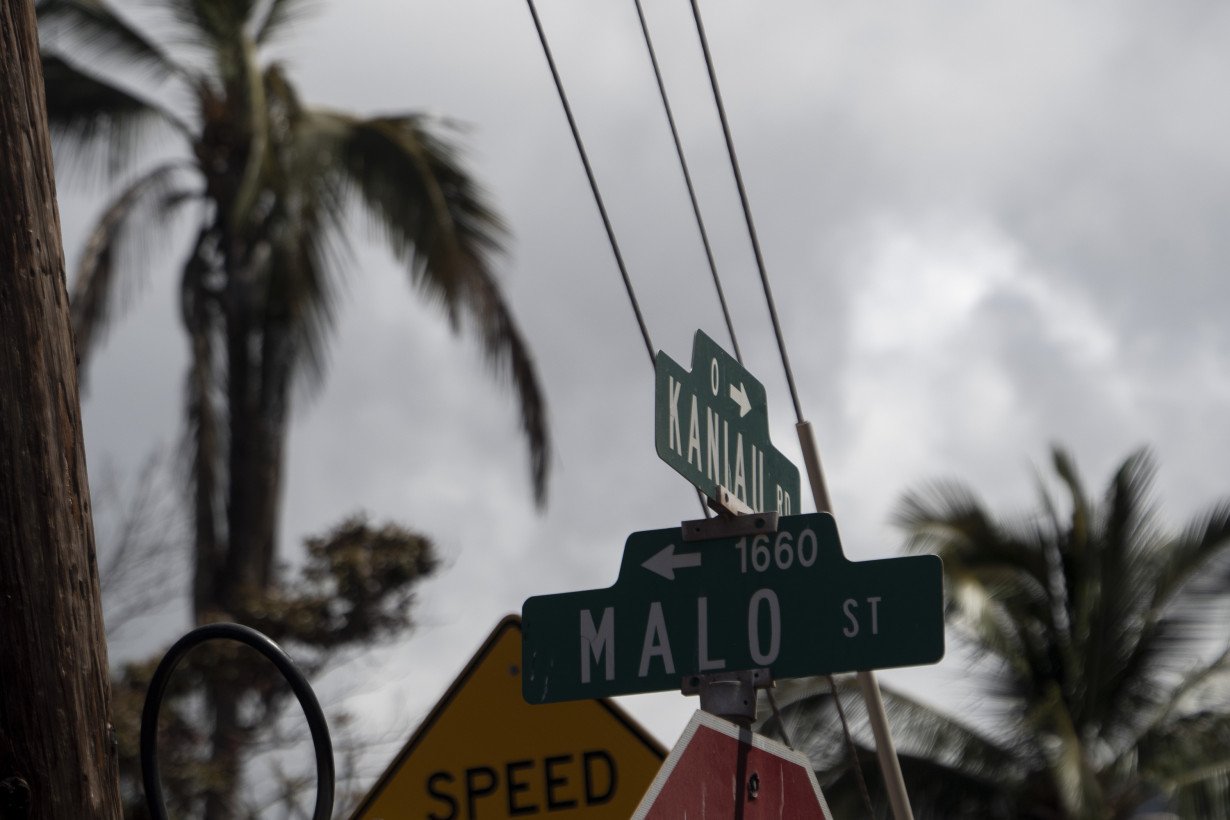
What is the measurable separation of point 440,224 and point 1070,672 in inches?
332

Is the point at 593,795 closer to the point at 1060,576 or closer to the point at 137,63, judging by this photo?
the point at 137,63

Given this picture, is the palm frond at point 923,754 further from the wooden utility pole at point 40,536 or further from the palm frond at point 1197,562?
the wooden utility pole at point 40,536

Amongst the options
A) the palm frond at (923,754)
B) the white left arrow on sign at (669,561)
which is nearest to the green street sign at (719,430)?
the white left arrow on sign at (669,561)

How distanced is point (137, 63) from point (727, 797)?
466 inches

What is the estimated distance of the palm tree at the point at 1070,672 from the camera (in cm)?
1702

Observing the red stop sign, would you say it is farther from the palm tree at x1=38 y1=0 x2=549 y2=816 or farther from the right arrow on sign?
the palm tree at x1=38 y1=0 x2=549 y2=816

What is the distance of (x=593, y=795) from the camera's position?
416 cm

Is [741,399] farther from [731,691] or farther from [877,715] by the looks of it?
[877,715]

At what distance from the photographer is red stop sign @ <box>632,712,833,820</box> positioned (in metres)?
3.19

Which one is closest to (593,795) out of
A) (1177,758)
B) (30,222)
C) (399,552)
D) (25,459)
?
(25,459)

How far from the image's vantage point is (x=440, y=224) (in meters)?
13.1

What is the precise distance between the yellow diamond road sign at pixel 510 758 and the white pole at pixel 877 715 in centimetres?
95

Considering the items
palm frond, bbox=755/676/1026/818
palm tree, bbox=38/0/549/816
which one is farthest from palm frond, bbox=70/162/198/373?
palm frond, bbox=755/676/1026/818

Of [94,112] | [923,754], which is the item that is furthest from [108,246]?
[923,754]
